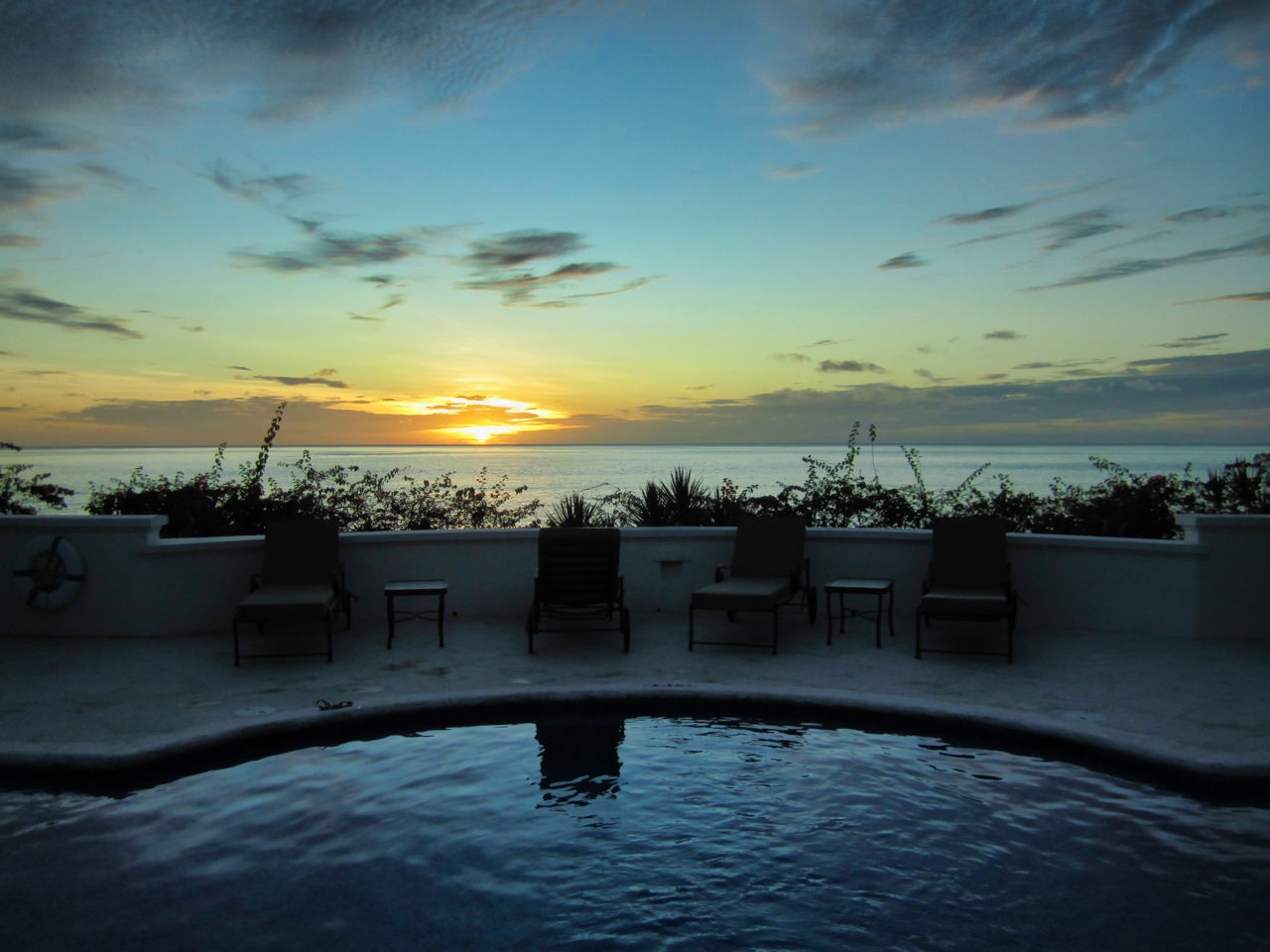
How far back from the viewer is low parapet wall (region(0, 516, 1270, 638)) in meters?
6.63

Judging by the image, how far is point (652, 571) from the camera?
802 cm

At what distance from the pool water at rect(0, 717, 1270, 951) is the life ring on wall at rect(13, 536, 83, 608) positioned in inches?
132

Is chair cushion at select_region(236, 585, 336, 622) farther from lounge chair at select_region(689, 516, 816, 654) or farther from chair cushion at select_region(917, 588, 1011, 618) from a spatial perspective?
chair cushion at select_region(917, 588, 1011, 618)

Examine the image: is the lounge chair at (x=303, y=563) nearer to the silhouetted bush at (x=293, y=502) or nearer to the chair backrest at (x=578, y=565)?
the chair backrest at (x=578, y=565)

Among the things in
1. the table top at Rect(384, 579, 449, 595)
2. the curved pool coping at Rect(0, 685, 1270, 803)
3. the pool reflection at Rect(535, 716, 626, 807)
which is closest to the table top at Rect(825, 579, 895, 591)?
the curved pool coping at Rect(0, 685, 1270, 803)

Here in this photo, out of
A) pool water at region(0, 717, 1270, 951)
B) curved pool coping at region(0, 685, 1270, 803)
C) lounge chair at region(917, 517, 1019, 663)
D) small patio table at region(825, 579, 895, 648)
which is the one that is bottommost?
pool water at region(0, 717, 1270, 951)

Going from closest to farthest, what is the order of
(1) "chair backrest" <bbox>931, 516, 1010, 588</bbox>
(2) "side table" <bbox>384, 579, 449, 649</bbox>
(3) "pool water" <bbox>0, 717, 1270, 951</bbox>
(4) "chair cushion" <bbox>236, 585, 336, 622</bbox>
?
(3) "pool water" <bbox>0, 717, 1270, 951</bbox>
(4) "chair cushion" <bbox>236, 585, 336, 622</bbox>
(2) "side table" <bbox>384, 579, 449, 649</bbox>
(1) "chair backrest" <bbox>931, 516, 1010, 588</bbox>

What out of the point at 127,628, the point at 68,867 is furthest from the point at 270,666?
the point at 68,867

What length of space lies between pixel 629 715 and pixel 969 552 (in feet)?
11.1

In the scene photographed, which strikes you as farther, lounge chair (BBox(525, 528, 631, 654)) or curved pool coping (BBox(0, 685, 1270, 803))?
lounge chair (BBox(525, 528, 631, 654))

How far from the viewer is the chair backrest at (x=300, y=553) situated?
23.4 ft

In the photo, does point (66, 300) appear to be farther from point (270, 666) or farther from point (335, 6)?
point (270, 666)

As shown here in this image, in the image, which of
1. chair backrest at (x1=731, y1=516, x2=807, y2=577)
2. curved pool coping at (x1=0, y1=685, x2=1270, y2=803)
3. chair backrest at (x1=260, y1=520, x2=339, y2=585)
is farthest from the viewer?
chair backrest at (x1=731, y1=516, x2=807, y2=577)

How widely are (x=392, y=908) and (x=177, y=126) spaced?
9815 millimetres
